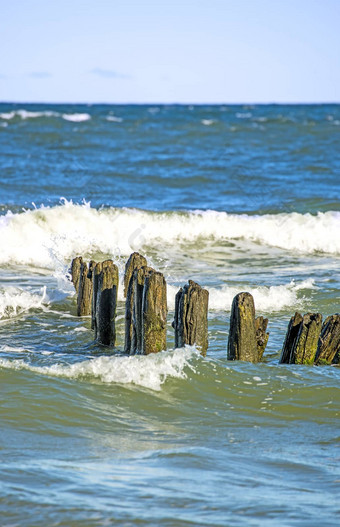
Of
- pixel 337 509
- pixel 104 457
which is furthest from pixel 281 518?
pixel 104 457

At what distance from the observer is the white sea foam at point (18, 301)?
331 inches

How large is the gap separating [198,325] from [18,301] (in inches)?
138

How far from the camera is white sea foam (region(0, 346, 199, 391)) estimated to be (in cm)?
577

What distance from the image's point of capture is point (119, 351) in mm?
6672

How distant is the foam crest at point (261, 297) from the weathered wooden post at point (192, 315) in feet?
9.07

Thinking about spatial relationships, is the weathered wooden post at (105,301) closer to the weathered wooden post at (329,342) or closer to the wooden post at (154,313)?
the wooden post at (154,313)

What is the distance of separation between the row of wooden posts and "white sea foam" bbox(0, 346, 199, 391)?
0.11m

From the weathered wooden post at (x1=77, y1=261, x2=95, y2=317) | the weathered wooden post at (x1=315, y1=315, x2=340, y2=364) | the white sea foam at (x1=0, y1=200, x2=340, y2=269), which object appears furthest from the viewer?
the white sea foam at (x1=0, y1=200, x2=340, y2=269)

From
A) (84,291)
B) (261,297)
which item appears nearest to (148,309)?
(84,291)

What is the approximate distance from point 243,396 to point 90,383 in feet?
4.19

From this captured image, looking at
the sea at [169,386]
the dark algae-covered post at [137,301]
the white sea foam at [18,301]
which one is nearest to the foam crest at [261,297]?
the sea at [169,386]

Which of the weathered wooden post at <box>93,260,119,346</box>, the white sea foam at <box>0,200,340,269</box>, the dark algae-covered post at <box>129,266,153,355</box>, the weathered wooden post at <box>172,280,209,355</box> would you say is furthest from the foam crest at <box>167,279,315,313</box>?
the white sea foam at <box>0,200,340,269</box>

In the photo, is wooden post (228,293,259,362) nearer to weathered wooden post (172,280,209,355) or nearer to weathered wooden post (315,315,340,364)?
weathered wooden post (172,280,209,355)

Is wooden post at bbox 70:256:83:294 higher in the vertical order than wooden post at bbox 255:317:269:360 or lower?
higher
